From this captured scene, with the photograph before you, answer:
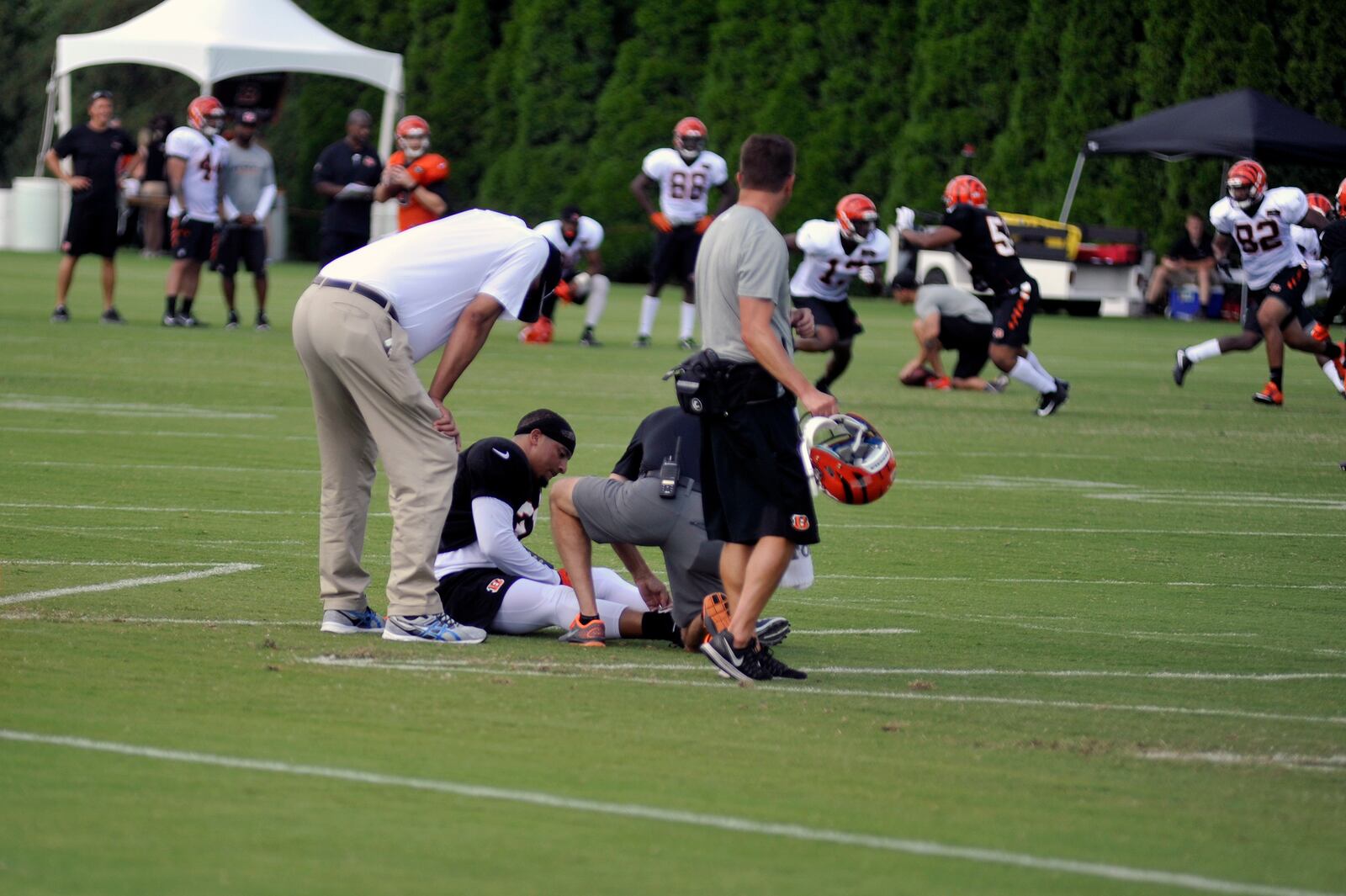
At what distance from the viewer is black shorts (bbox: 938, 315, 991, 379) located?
826 inches

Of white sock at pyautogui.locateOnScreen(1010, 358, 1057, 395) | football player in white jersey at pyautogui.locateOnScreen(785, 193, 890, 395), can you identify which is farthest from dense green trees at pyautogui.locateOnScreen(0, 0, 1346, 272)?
white sock at pyautogui.locateOnScreen(1010, 358, 1057, 395)

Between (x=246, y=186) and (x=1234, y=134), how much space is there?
51.5 feet

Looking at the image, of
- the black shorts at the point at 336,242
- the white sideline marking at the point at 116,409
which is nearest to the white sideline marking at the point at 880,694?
the white sideline marking at the point at 116,409

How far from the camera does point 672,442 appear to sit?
26.0ft

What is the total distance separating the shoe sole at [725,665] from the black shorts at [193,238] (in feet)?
56.5

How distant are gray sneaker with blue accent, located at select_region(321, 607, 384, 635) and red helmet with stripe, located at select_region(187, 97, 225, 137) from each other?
16821 mm

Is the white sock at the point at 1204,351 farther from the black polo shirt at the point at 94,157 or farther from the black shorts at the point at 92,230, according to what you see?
the black polo shirt at the point at 94,157

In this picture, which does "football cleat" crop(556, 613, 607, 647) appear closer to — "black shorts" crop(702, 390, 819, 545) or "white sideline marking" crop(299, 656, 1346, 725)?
"white sideline marking" crop(299, 656, 1346, 725)

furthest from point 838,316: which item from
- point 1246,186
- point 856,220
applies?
point 1246,186

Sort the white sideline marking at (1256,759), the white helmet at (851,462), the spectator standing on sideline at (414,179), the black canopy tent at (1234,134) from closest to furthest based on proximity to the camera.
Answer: the white sideline marking at (1256,759) → the white helmet at (851,462) → the spectator standing on sideline at (414,179) → the black canopy tent at (1234,134)

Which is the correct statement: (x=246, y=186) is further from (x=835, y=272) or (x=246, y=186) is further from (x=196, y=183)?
(x=835, y=272)

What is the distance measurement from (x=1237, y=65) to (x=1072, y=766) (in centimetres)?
3098

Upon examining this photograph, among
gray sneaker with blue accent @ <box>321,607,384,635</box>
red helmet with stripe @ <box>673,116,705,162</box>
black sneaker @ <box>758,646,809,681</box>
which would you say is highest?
red helmet with stripe @ <box>673,116,705,162</box>

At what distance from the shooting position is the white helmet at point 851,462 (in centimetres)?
745
